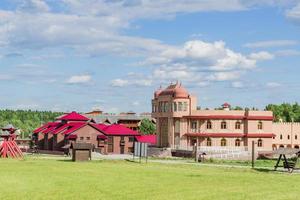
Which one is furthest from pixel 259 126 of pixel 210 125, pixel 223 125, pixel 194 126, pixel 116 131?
pixel 116 131

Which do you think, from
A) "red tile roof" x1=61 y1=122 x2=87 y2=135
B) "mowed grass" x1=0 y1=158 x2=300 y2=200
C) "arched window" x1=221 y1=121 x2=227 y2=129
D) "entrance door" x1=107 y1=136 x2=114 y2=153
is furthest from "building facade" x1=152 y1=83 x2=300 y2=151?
"mowed grass" x1=0 y1=158 x2=300 y2=200

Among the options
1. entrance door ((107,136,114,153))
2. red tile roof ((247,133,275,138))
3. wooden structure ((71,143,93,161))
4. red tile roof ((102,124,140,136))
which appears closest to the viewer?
wooden structure ((71,143,93,161))

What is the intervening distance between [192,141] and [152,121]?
1783 inches

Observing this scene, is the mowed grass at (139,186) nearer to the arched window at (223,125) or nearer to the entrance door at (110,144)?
the arched window at (223,125)

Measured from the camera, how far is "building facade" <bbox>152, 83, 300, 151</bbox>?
89312 mm

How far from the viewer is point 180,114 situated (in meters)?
90.4

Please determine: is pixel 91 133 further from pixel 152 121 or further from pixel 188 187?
pixel 188 187

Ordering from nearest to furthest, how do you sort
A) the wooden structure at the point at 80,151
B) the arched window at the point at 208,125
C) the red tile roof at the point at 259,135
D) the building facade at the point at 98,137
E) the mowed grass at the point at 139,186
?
1. the mowed grass at the point at 139,186
2. the wooden structure at the point at 80,151
3. the red tile roof at the point at 259,135
4. the arched window at the point at 208,125
5. the building facade at the point at 98,137

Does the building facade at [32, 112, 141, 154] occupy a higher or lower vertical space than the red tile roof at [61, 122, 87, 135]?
lower

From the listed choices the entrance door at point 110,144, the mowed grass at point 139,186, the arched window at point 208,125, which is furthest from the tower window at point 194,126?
the mowed grass at point 139,186

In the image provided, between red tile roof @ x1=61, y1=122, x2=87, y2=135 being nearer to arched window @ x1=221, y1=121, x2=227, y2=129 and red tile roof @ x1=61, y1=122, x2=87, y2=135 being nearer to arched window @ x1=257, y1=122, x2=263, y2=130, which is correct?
arched window @ x1=221, y1=121, x2=227, y2=129

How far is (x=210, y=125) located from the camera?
294 feet

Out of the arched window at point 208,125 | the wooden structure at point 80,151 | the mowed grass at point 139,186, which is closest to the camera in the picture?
the mowed grass at point 139,186

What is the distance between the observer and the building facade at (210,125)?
293 feet
